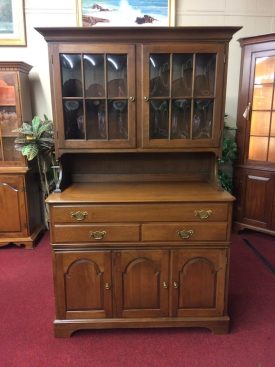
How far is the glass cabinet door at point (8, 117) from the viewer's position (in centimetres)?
286

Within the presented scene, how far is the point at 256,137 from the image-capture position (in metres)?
3.23

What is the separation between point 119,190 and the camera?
1.95m

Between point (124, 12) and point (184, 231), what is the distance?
95.3 inches

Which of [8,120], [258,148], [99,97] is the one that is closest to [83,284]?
[99,97]

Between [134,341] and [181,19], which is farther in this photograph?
[181,19]

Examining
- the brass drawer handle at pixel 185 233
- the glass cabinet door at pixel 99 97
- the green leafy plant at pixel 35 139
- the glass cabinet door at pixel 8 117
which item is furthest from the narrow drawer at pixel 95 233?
the glass cabinet door at pixel 8 117

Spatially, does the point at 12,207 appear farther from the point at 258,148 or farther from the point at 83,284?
the point at 258,148

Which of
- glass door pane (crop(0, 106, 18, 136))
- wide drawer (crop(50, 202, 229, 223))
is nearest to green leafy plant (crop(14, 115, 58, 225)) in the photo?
glass door pane (crop(0, 106, 18, 136))

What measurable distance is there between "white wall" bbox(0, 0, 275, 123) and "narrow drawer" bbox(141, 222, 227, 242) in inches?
85.2

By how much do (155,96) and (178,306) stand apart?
134 cm

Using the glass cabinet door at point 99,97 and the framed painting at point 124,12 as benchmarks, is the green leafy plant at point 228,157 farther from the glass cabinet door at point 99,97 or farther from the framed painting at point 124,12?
the glass cabinet door at point 99,97

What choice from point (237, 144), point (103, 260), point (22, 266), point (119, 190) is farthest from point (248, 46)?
point (22, 266)

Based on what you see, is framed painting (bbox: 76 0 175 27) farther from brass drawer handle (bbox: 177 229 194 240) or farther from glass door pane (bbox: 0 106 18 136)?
brass drawer handle (bbox: 177 229 194 240)

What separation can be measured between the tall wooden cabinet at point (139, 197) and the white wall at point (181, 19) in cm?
159
